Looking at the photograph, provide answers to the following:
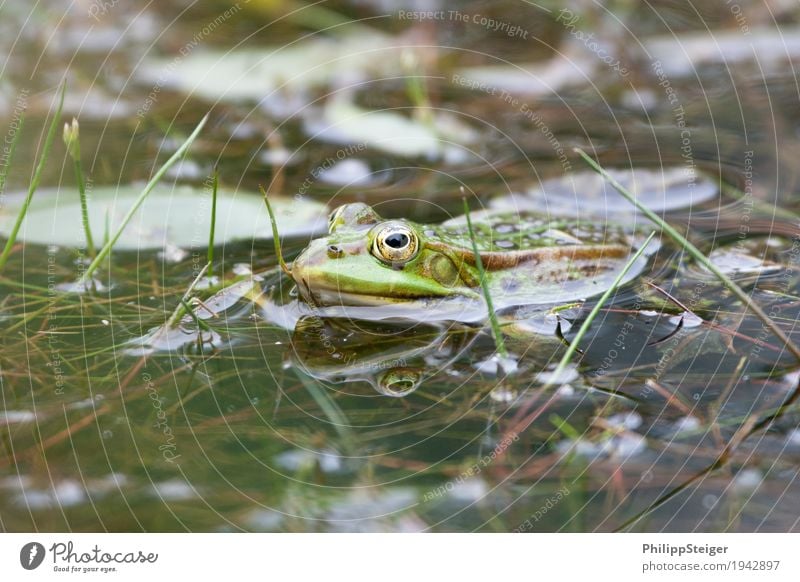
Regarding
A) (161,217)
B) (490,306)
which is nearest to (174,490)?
(490,306)

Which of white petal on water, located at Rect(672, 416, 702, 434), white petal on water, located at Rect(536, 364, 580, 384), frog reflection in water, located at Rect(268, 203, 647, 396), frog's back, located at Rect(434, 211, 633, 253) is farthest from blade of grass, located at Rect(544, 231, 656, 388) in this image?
frog's back, located at Rect(434, 211, 633, 253)

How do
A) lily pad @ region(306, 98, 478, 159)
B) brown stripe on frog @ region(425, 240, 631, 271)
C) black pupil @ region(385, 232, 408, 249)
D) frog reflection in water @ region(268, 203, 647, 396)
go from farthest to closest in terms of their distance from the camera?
lily pad @ region(306, 98, 478, 159) < brown stripe on frog @ region(425, 240, 631, 271) < black pupil @ region(385, 232, 408, 249) < frog reflection in water @ region(268, 203, 647, 396)

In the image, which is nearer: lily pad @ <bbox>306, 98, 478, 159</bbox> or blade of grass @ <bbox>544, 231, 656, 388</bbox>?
blade of grass @ <bbox>544, 231, 656, 388</bbox>

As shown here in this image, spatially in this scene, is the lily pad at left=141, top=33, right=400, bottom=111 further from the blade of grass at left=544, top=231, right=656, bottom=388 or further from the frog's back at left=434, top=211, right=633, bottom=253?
the blade of grass at left=544, top=231, right=656, bottom=388

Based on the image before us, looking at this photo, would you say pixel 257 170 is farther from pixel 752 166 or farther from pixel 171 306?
pixel 752 166

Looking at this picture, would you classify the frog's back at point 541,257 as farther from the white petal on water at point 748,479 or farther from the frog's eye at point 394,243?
the white petal on water at point 748,479

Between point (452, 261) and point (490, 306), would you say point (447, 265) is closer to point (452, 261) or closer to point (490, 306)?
point (452, 261)

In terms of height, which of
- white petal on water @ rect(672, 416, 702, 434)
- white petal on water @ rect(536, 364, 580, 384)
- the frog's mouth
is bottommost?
white petal on water @ rect(672, 416, 702, 434)

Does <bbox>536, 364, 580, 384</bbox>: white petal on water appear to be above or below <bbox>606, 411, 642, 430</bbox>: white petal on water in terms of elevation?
above
